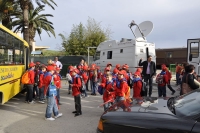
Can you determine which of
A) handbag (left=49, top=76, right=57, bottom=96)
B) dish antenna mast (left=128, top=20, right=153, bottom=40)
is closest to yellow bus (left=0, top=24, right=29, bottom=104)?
handbag (left=49, top=76, right=57, bottom=96)

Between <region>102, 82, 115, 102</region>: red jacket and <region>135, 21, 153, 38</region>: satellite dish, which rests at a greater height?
<region>135, 21, 153, 38</region>: satellite dish

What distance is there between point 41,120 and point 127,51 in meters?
9.10

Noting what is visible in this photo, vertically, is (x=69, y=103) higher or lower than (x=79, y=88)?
lower

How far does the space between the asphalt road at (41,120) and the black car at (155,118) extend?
2241mm

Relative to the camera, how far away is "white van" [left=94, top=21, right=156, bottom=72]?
1335cm

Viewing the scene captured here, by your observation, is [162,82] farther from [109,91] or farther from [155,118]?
[155,118]

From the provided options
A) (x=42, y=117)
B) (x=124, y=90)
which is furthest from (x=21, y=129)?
(x=124, y=90)

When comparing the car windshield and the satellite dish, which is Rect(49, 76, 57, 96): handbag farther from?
the satellite dish

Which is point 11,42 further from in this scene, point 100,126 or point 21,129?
point 100,126

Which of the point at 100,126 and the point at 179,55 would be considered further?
the point at 179,55

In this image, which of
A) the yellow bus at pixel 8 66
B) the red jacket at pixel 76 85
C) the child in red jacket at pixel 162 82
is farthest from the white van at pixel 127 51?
the red jacket at pixel 76 85

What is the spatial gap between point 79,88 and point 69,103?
230cm

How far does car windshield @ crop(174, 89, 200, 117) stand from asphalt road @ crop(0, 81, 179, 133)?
250 centimetres

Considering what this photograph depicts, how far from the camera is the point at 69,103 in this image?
8438 mm
